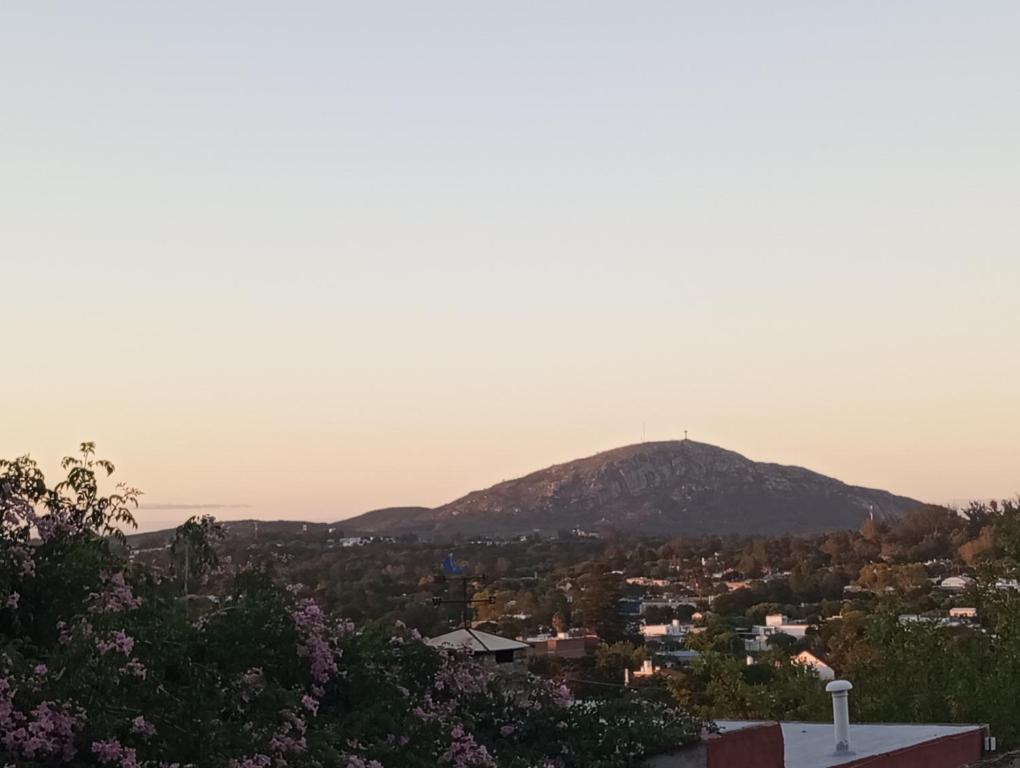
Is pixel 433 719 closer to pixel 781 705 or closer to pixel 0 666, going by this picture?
pixel 0 666

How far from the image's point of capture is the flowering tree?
7836mm

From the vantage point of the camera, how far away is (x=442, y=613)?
45406 mm

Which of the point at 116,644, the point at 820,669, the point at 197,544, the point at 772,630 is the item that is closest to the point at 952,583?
the point at 772,630

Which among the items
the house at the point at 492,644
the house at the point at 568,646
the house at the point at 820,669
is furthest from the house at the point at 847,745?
the house at the point at 568,646

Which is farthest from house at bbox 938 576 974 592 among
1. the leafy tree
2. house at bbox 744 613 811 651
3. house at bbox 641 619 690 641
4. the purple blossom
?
the purple blossom

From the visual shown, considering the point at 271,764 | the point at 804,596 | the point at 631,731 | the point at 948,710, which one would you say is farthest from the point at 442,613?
the point at 804,596

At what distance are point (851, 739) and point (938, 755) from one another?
3.22 feet

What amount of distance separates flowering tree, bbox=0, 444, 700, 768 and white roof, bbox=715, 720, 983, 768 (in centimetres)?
299

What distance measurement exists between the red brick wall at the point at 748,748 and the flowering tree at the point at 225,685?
1.21 feet

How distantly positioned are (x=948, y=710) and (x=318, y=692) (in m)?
17.6

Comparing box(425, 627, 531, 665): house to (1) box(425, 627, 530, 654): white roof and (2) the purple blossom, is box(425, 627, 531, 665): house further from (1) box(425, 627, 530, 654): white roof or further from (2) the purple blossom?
(2) the purple blossom

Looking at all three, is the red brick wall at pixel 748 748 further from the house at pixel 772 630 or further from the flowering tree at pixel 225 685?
the house at pixel 772 630

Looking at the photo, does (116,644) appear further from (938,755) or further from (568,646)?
(568,646)

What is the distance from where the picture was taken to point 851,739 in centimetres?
1617
